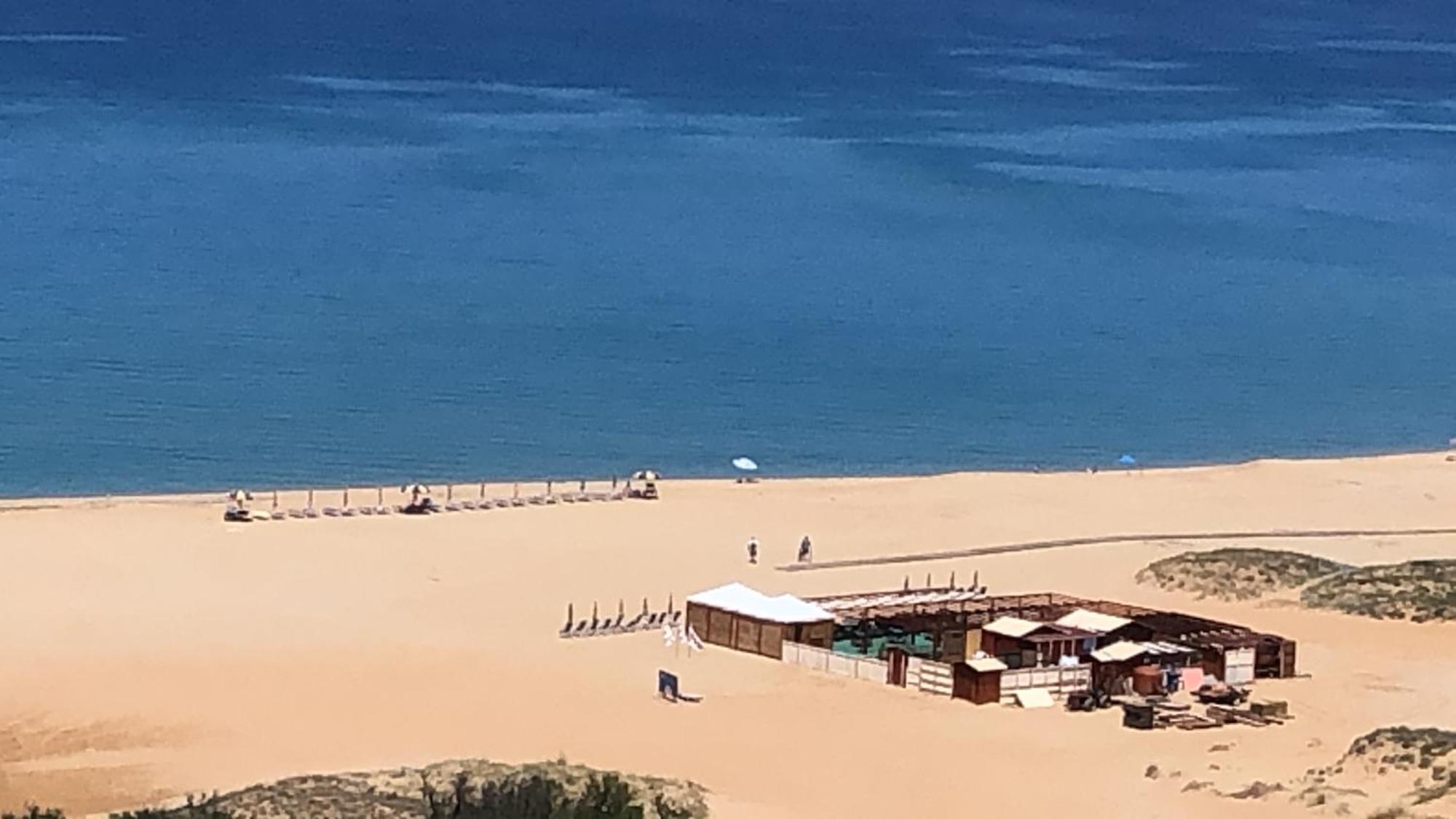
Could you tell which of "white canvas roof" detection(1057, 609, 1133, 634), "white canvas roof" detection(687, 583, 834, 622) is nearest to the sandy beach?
"white canvas roof" detection(687, 583, 834, 622)

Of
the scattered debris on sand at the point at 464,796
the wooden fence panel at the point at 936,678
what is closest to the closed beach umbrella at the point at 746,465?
the wooden fence panel at the point at 936,678

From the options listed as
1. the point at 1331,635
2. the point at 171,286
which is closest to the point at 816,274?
the point at 171,286

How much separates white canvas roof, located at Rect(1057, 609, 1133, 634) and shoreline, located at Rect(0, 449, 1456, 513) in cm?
1269

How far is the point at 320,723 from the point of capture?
82.8ft

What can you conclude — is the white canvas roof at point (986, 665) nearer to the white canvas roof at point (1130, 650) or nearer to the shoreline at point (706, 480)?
the white canvas roof at point (1130, 650)

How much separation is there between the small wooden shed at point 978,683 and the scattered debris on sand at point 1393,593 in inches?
260

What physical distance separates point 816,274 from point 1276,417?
623 inches

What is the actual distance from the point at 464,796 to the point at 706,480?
923 inches

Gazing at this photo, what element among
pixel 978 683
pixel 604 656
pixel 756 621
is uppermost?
pixel 756 621

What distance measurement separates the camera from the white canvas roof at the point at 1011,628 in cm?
2756

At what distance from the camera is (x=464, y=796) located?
59.8ft

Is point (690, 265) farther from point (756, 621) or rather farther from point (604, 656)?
point (604, 656)

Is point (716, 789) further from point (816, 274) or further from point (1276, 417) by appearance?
point (816, 274)

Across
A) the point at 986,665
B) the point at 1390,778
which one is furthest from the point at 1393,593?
the point at 1390,778
